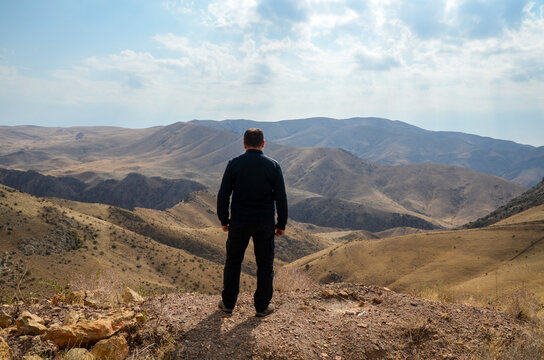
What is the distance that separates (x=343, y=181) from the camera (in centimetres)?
14362

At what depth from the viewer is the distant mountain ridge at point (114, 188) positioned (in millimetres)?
110125

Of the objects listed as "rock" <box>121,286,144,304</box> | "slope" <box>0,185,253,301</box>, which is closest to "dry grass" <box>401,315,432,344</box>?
"rock" <box>121,286,144,304</box>

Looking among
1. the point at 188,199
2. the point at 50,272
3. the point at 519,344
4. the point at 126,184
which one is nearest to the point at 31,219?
the point at 50,272

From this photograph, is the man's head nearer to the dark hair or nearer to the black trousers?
the dark hair

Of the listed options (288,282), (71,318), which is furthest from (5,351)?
(288,282)

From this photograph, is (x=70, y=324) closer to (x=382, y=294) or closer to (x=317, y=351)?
(x=317, y=351)

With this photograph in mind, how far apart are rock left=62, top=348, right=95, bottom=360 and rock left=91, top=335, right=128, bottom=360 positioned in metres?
0.10

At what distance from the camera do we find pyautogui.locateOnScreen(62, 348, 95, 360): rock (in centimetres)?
322

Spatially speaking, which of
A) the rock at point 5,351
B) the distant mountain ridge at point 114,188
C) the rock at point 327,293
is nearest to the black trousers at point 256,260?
the rock at point 327,293

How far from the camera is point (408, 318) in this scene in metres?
4.78

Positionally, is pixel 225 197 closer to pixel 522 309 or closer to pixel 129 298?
pixel 129 298

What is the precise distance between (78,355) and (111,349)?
1.08 ft

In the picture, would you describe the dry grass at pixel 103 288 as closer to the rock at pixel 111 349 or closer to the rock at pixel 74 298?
the rock at pixel 74 298

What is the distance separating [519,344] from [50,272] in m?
22.3
